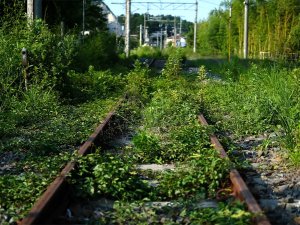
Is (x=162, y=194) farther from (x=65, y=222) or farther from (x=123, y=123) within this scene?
(x=123, y=123)

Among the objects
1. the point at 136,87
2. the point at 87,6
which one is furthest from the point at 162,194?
the point at 87,6

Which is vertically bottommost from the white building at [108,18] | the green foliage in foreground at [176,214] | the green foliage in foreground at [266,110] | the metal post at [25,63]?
the green foliage in foreground at [176,214]

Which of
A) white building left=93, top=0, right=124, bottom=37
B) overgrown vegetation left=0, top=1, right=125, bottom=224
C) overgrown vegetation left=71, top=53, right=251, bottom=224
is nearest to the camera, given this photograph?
overgrown vegetation left=71, top=53, right=251, bottom=224

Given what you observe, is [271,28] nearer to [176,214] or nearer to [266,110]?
[266,110]

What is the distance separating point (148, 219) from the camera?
3.85 m

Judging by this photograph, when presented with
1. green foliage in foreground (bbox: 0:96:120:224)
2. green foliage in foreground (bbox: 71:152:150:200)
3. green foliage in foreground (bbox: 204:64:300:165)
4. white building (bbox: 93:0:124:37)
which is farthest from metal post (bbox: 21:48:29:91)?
white building (bbox: 93:0:124:37)

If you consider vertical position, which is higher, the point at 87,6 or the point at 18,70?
the point at 87,6

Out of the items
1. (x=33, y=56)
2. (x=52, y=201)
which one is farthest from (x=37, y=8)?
(x=52, y=201)

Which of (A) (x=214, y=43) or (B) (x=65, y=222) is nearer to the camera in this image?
(B) (x=65, y=222)

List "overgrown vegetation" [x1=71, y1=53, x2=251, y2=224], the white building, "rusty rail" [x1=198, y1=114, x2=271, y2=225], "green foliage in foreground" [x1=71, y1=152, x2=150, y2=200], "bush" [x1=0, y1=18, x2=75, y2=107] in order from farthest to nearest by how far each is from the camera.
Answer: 1. the white building
2. "bush" [x1=0, y1=18, x2=75, y2=107]
3. "green foliage in foreground" [x1=71, y1=152, x2=150, y2=200]
4. "overgrown vegetation" [x1=71, y1=53, x2=251, y2=224]
5. "rusty rail" [x1=198, y1=114, x2=271, y2=225]

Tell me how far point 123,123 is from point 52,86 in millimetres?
2797

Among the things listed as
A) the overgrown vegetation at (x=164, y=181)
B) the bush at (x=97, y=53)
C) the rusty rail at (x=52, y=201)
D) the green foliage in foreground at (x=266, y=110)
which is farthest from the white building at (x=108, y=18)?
the rusty rail at (x=52, y=201)

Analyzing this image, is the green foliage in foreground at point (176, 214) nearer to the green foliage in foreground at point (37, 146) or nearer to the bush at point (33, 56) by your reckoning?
the green foliage in foreground at point (37, 146)

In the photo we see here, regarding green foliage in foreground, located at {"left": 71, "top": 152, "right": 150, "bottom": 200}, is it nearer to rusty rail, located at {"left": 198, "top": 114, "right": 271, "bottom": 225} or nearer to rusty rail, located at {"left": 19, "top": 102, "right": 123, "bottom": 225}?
rusty rail, located at {"left": 19, "top": 102, "right": 123, "bottom": 225}
